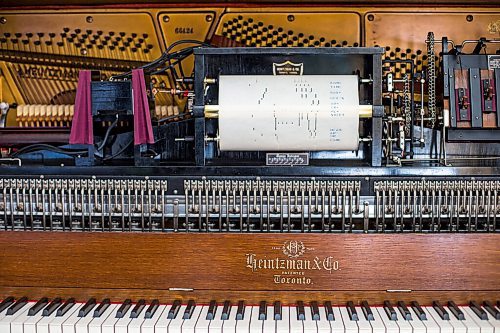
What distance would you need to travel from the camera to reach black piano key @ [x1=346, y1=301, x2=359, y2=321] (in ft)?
6.98

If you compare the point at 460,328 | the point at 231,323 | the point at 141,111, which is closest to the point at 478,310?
the point at 460,328

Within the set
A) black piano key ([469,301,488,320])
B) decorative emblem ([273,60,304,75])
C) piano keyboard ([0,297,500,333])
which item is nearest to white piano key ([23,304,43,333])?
piano keyboard ([0,297,500,333])

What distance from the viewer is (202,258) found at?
227cm

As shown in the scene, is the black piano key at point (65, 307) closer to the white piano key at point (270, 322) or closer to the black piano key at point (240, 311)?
the black piano key at point (240, 311)

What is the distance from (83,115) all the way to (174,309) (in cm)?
97

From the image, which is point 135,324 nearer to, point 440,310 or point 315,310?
point 315,310

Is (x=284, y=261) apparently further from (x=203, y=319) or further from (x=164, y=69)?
(x=164, y=69)

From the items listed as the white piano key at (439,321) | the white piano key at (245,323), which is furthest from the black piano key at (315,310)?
the white piano key at (439,321)

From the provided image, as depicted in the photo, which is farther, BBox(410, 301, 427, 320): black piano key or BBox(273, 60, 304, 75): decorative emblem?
BBox(273, 60, 304, 75): decorative emblem

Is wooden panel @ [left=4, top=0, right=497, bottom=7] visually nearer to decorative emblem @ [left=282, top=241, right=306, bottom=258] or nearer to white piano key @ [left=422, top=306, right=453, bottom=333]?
decorative emblem @ [left=282, top=241, right=306, bottom=258]

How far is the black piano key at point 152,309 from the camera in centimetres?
216

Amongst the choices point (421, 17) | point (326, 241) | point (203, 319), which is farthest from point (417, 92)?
point (203, 319)

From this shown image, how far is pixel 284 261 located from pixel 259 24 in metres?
1.28

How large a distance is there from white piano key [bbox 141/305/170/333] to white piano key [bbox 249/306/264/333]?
35 centimetres
